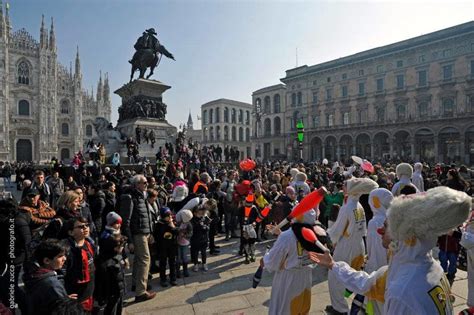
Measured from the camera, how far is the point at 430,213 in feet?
5.08

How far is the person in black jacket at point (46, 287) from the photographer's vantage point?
7.86 ft

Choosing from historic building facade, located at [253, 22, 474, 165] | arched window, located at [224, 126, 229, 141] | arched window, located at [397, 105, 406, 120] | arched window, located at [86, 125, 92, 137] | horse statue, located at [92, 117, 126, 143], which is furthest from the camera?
arched window, located at [224, 126, 229, 141]

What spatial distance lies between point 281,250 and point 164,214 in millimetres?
3098

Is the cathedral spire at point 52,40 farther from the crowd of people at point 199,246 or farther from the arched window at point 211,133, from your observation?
the crowd of people at point 199,246

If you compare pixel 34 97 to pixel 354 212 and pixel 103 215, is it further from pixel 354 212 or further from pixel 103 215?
pixel 354 212

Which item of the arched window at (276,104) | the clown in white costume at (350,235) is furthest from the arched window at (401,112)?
the clown in white costume at (350,235)

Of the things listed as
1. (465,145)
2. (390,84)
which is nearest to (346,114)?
(390,84)

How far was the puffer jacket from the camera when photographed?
4902 millimetres

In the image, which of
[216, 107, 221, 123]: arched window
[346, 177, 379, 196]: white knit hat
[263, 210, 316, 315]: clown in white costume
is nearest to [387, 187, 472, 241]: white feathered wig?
[263, 210, 316, 315]: clown in white costume

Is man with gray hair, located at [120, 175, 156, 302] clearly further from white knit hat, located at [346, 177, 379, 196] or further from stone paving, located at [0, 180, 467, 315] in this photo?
white knit hat, located at [346, 177, 379, 196]

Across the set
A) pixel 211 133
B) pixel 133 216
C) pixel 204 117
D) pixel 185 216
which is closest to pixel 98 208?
pixel 133 216

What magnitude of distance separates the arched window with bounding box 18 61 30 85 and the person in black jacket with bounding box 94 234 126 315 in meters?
57.6

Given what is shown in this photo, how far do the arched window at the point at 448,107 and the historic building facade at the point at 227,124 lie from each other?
4535 cm

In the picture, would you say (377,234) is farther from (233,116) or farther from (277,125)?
(233,116)
